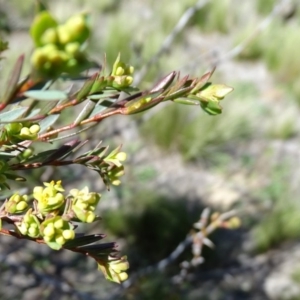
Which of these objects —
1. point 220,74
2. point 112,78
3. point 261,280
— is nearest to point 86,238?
point 112,78

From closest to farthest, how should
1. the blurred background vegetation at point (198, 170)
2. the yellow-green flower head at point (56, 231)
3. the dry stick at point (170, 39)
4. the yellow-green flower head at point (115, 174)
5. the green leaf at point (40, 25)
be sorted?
the green leaf at point (40, 25) < the yellow-green flower head at point (56, 231) < the yellow-green flower head at point (115, 174) < the dry stick at point (170, 39) < the blurred background vegetation at point (198, 170)

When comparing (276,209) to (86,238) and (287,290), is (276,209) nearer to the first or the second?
(287,290)

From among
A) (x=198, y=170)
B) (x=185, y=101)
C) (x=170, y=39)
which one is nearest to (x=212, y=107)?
(x=185, y=101)

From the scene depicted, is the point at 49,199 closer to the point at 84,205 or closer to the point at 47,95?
the point at 84,205

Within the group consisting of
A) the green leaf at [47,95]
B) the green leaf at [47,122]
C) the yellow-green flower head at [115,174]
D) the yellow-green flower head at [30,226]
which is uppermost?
the green leaf at [47,95]

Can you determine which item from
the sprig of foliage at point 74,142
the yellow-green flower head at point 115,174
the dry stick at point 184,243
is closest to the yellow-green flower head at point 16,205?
the sprig of foliage at point 74,142

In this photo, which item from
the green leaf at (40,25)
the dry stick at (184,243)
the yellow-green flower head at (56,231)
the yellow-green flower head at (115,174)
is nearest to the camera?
the green leaf at (40,25)

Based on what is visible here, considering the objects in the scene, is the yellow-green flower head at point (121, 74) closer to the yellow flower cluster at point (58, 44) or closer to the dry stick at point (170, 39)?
the yellow flower cluster at point (58, 44)
